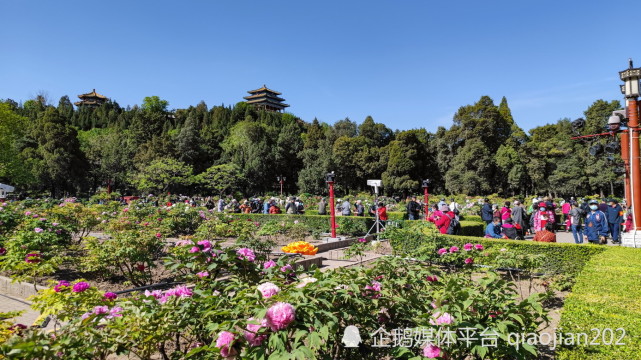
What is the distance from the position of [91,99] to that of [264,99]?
38610 mm

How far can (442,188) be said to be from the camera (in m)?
41.3

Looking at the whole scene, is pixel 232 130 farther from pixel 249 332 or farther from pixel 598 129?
pixel 249 332

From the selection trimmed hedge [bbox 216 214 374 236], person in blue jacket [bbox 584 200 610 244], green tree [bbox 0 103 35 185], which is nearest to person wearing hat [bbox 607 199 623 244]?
person in blue jacket [bbox 584 200 610 244]

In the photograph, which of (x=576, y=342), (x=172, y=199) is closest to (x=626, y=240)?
(x=576, y=342)

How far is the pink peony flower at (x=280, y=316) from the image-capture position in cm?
190

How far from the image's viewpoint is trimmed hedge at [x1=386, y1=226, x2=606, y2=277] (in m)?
6.46

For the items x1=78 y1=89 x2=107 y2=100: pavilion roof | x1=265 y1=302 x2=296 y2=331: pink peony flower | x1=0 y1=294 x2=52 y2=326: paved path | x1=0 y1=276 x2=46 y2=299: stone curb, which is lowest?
x1=0 y1=294 x2=52 y2=326: paved path

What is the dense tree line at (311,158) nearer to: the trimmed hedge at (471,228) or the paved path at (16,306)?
the trimmed hedge at (471,228)

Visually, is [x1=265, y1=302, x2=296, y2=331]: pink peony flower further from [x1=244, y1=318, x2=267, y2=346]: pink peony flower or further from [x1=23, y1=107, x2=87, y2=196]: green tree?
[x1=23, y1=107, x2=87, y2=196]: green tree

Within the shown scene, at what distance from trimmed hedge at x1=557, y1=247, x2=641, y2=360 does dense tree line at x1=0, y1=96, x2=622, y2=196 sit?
1218 inches

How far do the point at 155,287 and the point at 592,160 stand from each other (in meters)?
39.9

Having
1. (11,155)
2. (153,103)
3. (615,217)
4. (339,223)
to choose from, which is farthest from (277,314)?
(153,103)

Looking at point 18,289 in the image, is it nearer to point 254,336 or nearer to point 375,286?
point 254,336

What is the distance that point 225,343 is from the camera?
194cm
